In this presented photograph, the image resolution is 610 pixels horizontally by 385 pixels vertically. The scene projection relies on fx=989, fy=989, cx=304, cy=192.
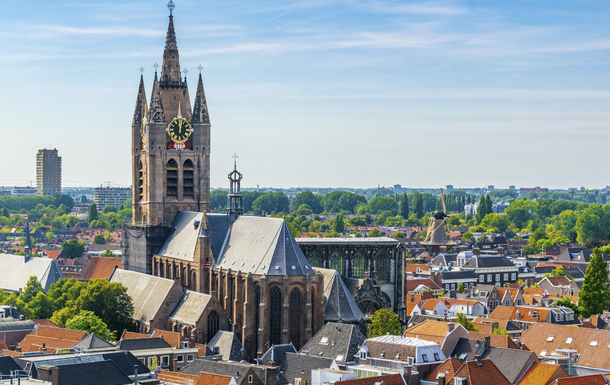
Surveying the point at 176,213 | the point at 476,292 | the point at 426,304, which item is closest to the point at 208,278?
the point at 176,213

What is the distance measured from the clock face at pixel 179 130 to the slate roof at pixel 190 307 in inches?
949

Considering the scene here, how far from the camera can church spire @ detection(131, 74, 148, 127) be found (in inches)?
4867

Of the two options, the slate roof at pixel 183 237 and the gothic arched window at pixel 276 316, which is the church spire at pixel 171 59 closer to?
the slate roof at pixel 183 237

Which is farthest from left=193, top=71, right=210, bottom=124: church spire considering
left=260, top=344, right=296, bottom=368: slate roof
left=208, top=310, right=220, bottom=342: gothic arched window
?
left=260, top=344, right=296, bottom=368: slate roof

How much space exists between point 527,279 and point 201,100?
8704 centimetres

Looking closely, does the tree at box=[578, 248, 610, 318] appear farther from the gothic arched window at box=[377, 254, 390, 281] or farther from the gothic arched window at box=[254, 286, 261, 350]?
the gothic arched window at box=[254, 286, 261, 350]

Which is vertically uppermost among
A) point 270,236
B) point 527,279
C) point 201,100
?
point 201,100

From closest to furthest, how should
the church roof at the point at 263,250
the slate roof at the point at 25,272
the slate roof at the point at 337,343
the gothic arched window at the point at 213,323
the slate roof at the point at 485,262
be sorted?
the slate roof at the point at 337,343
the church roof at the point at 263,250
the gothic arched window at the point at 213,323
the slate roof at the point at 25,272
the slate roof at the point at 485,262

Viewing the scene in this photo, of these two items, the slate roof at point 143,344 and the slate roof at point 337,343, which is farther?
the slate roof at point 143,344

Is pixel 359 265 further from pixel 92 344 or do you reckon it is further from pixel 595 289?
pixel 92 344

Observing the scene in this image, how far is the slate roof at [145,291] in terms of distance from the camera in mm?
103800

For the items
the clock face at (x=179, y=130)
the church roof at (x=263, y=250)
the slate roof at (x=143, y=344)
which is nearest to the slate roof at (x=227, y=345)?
the slate roof at (x=143, y=344)

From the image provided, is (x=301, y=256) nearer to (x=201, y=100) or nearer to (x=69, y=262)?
(x=201, y=100)

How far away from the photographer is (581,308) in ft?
399
